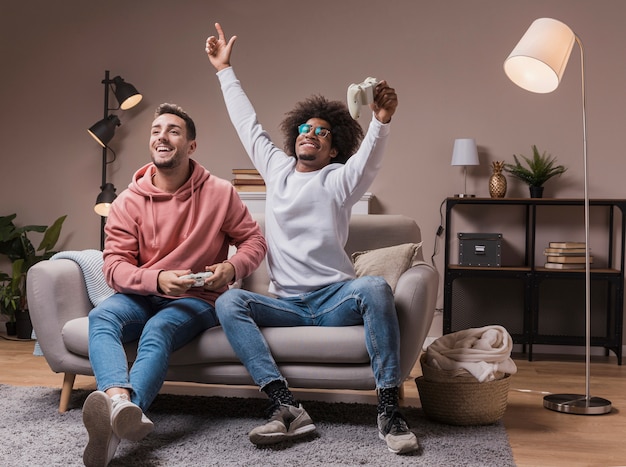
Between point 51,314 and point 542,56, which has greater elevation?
point 542,56

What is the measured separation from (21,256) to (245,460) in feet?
10.2

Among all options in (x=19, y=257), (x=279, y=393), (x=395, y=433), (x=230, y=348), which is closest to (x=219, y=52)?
(x=230, y=348)

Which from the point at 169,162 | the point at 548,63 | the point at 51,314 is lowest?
the point at 51,314

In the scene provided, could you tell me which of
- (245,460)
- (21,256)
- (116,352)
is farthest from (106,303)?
(21,256)

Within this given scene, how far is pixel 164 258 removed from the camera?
2531mm

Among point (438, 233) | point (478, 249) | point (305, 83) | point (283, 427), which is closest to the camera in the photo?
point (283, 427)

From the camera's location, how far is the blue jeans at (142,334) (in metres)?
2.16

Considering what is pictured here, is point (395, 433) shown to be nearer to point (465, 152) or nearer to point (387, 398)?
point (387, 398)

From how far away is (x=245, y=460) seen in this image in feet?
6.90

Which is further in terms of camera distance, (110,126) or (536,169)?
(110,126)

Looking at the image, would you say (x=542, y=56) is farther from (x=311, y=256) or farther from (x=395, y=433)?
(x=395, y=433)

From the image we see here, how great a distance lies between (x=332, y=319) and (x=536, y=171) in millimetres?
2161

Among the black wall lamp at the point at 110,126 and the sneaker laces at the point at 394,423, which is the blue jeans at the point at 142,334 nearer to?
the sneaker laces at the point at 394,423

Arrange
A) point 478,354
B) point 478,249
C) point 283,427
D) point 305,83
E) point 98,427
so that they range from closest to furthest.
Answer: point 98,427 < point 283,427 < point 478,354 < point 478,249 < point 305,83
